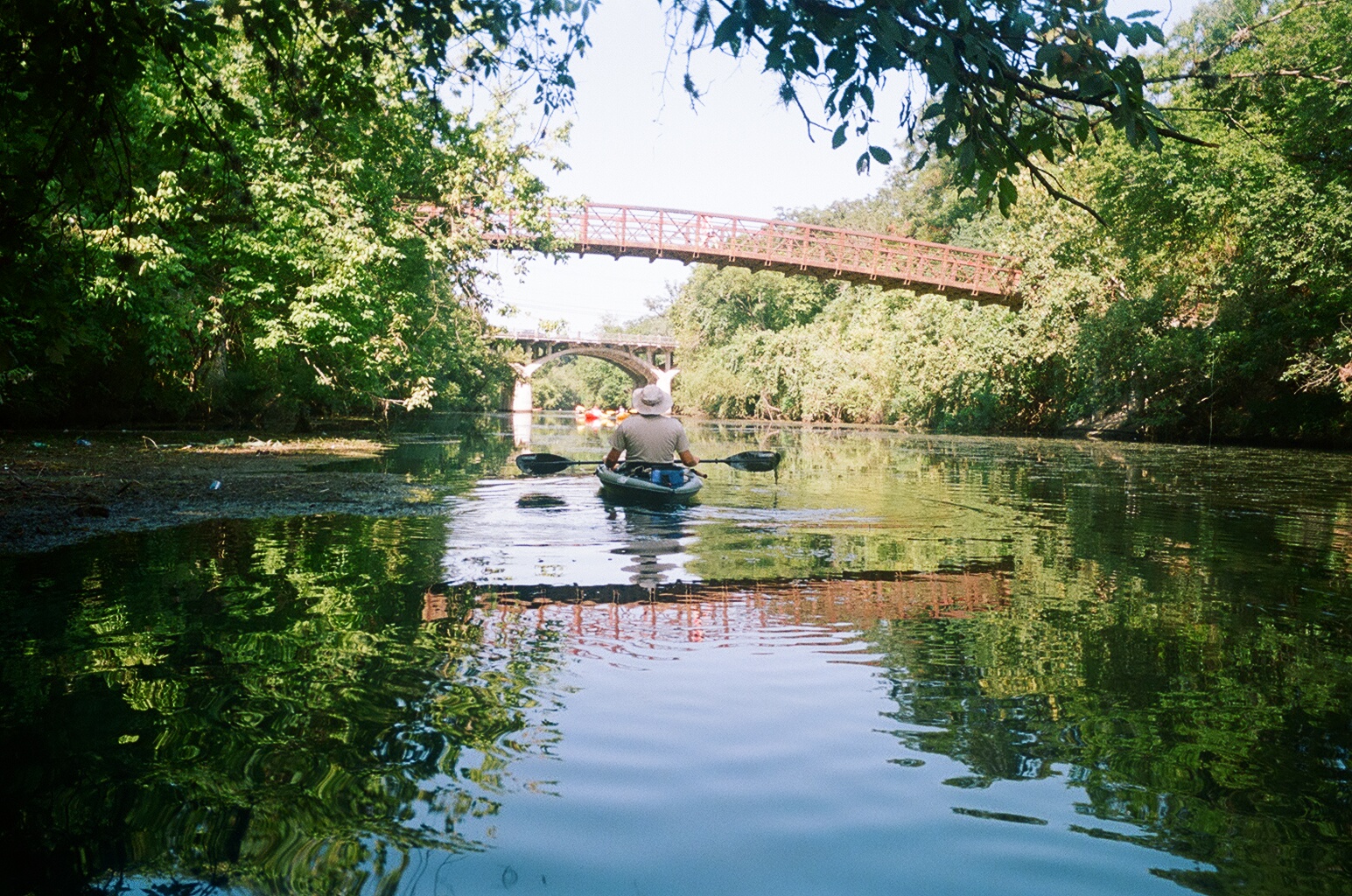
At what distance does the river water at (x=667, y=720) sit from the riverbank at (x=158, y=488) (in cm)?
101

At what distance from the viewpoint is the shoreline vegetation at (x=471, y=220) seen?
416 cm

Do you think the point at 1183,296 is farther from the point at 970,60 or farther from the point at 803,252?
the point at 970,60

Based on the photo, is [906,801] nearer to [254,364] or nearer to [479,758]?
[479,758]

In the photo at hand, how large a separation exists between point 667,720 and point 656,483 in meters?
6.20

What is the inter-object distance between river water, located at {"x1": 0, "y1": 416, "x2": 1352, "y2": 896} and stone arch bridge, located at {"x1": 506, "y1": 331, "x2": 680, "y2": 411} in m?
59.2

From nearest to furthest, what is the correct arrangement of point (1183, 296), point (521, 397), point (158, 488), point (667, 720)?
1. point (667, 720)
2. point (158, 488)
3. point (1183, 296)
4. point (521, 397)

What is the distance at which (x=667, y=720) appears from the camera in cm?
295

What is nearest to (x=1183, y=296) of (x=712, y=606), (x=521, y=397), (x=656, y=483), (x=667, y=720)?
(x=656, y=483)

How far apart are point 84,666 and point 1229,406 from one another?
26632 mm

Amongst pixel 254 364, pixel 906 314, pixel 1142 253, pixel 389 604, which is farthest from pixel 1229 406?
pixel 389 604

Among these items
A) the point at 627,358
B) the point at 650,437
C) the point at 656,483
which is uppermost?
the point at 627,358

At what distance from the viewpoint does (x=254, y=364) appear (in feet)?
68.3

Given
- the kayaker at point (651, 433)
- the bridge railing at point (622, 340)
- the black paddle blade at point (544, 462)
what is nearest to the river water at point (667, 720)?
the kayaker at point (651, 433)

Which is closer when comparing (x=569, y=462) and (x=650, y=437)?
(x=650, y=437)
